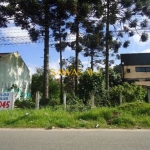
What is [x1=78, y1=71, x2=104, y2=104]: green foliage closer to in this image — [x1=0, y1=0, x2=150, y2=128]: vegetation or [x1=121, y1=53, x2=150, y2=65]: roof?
[x1=0, y1=0, x2=150, y2=128]: vegetation

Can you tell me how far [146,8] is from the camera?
17547 millimetres

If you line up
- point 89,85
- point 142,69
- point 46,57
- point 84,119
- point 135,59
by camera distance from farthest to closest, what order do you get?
point 135,59 < point 142,69 < point 89,85 < point 46,57 < point 84,119

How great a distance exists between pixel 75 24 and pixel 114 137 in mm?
13651

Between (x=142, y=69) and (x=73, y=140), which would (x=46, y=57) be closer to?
(x=73, y=140)

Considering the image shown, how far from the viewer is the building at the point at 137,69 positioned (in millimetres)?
38719

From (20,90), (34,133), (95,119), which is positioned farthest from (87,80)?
(34,133)

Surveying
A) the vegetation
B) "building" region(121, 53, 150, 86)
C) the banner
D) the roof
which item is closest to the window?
"building" region(121, 53, 150, 86)

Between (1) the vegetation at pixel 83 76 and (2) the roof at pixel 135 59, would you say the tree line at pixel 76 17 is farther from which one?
(2) the roof at pixel 135 59

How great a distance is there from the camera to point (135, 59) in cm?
3997

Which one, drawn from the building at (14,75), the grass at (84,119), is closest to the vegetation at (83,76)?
the grass at (84,119)

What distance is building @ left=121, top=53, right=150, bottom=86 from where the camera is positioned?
38.7m

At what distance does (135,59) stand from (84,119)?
3305 cm

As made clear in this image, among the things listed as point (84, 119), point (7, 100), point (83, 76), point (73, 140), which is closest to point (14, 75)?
point (83, 76)

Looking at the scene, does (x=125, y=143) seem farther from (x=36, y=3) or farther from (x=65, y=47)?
(x=65, y=47)
